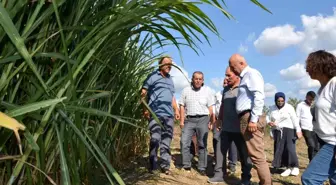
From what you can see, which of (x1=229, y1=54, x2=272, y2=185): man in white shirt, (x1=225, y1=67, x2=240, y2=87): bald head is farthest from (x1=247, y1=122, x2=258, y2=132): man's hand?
(x1=225, y1=67, x2=240, y2=87): bald head

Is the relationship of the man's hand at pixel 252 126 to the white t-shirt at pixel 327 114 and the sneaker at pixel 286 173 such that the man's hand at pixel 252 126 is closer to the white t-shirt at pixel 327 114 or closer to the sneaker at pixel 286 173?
the white t-shirt at pixel 327 114

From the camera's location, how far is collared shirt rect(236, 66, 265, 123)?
12.9 ft

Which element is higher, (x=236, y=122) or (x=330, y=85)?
(x=330, y=85)

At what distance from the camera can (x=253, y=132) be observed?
13.1 ft

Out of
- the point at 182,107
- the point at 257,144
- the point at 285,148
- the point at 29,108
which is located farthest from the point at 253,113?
the point at 29,108

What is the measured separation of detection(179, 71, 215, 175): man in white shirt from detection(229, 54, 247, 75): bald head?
3.80 feet

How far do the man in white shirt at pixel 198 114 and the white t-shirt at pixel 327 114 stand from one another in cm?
266

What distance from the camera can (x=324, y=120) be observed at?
2902mm

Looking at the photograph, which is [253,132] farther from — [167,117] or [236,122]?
[167,117]

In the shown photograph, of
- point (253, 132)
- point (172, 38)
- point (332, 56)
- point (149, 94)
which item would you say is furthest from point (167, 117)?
point (172, 38)

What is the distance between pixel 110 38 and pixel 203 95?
3996 mm

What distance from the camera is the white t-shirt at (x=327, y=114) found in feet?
9.38

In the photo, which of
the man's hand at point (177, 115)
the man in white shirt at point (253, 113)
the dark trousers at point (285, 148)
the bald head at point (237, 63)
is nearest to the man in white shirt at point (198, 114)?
the man's hand at point (177, 115)

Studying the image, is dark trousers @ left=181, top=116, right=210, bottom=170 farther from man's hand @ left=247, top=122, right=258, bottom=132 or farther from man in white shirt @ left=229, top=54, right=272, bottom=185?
man's hand @ left=247, top=122, right=258, bottom=132
